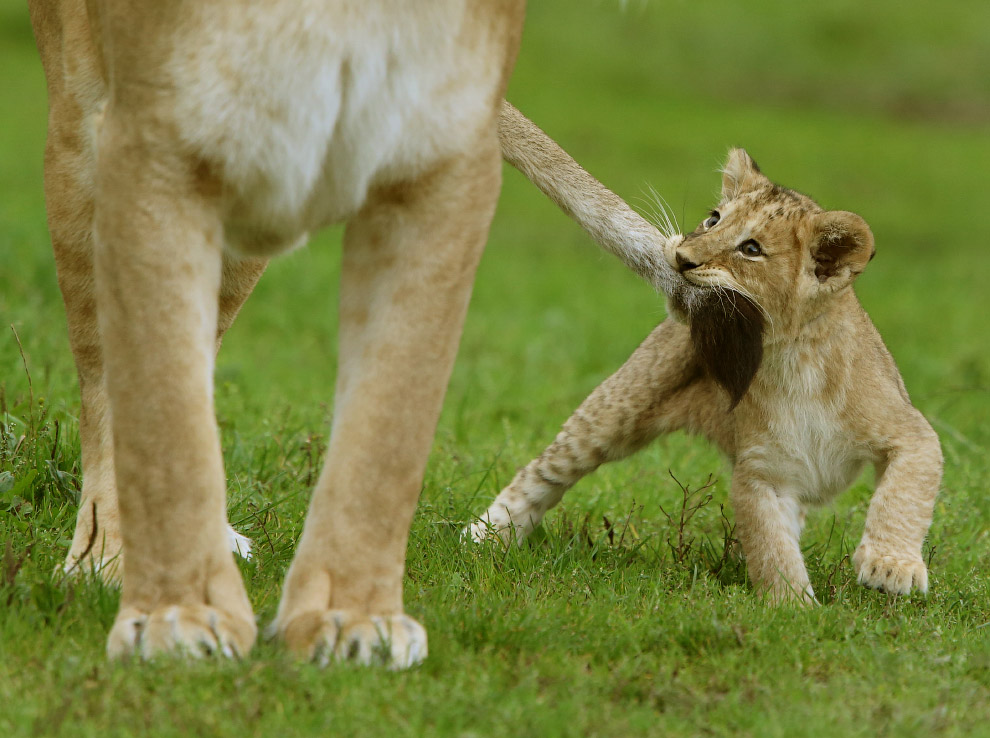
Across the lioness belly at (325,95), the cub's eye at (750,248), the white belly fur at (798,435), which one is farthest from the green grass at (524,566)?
the lioness belly at (325,95)

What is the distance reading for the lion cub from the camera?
4020 mm

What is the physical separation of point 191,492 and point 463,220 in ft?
2.61

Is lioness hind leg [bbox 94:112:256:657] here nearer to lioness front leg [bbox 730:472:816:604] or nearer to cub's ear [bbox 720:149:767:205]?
lioness front leg [bbox 730:472:816:604]

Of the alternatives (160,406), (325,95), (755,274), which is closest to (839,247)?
(755,274)

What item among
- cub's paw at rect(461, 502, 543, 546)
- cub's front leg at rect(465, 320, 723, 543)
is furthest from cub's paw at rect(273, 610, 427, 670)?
cub's front leg at rect(465, 320, 723, 543)

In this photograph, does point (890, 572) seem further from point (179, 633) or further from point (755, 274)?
point (179, 633)

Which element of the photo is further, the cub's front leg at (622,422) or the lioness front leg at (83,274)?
the cub's front leg at (622,422)

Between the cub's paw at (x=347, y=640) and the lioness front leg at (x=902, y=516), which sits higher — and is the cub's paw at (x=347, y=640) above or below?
above

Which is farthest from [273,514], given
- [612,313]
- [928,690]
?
[612,313]

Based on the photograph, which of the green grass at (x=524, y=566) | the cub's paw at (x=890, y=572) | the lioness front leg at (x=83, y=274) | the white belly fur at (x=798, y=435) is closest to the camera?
the green grass at (x=524, y=566)

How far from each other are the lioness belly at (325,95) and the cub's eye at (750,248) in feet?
5.14

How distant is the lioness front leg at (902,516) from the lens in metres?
3.78

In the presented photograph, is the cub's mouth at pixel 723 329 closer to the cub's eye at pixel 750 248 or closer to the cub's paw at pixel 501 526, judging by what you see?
the cub's eye at pixel 750 248

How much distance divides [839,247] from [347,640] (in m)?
2.19
